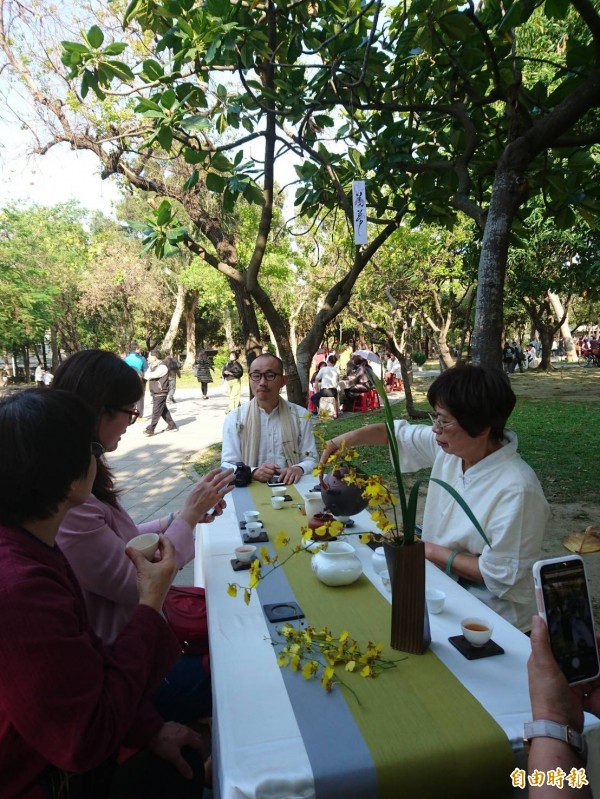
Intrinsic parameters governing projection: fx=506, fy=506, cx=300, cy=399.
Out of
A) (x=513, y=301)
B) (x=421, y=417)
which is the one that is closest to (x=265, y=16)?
(x=421, y=417)

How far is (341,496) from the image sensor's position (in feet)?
7.00

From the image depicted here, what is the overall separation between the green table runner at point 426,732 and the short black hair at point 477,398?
35.6 inches

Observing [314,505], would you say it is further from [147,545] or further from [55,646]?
[55,646]

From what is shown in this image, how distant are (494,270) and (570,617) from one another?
210 cm

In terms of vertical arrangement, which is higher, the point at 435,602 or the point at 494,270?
the point at 494,270

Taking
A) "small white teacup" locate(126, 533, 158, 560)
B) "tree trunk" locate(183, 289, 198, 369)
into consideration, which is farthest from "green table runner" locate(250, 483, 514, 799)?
"tree trunk" locate(183, 289, 198, 369)

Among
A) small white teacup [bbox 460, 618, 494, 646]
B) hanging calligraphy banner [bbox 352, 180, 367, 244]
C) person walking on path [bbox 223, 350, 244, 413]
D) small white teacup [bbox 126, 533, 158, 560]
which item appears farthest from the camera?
person walking on path [bbox 223, 350, 244, 413]

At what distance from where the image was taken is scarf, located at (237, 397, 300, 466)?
11.9 feet

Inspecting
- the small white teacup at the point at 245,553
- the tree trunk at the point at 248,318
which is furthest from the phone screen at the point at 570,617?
the tree trunk at the point at 248,318

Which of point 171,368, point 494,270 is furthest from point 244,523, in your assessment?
point 171,368

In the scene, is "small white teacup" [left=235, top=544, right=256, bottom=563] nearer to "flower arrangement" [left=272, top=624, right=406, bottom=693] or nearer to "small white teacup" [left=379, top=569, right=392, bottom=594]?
"small white teacup" [left=379, top=569, right=392, bottom=594]

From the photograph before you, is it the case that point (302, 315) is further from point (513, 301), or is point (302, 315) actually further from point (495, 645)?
point (495, 645)

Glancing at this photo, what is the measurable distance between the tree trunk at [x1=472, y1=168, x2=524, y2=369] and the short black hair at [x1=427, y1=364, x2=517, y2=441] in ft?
2.43

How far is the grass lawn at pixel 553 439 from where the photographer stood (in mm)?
5820
